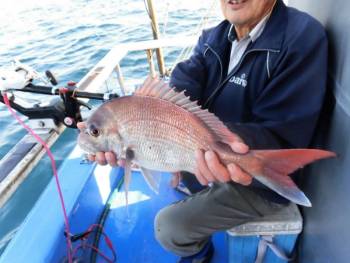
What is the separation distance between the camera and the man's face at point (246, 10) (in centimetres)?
154

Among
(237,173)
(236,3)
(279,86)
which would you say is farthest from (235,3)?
(237,173)

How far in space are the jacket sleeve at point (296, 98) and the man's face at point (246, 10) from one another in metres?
0.30

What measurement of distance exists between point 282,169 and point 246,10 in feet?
2.84

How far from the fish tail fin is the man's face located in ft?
2.59

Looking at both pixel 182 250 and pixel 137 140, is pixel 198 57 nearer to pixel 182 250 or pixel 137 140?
pixel 137 140

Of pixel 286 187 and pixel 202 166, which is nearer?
pixel 286 187

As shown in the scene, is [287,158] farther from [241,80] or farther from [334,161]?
[241,80]

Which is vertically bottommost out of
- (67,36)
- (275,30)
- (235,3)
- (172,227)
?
(67,36)

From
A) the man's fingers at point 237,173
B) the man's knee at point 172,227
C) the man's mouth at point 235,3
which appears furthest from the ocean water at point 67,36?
the man's fingers at point 237,173

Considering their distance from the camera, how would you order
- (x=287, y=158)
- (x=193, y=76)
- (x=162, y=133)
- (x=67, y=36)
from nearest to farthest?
(x=287, y=158) < (x=162, y=133) < (x=193, y=76) < (x=67, y=36)

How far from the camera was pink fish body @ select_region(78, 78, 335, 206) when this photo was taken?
46.3 inches

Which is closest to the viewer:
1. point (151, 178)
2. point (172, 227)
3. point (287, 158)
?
point (287, 158)

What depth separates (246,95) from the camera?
156cm

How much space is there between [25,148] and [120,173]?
115 cm
